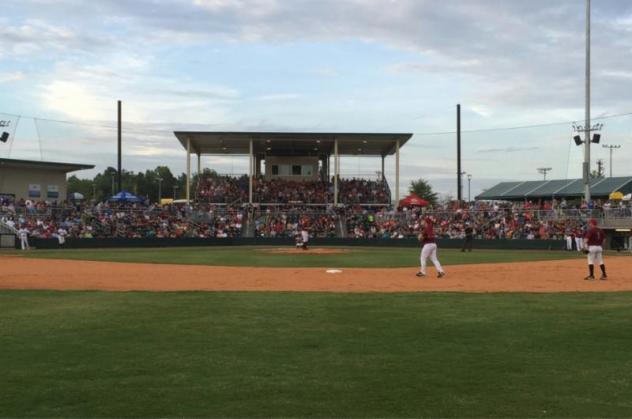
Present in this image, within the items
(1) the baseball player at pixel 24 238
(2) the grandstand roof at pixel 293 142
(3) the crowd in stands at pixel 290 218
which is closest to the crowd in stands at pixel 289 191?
(3) the crowd in stands at pixel 290 218

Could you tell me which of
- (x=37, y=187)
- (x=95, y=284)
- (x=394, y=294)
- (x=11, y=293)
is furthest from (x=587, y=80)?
(x=37, y=187)

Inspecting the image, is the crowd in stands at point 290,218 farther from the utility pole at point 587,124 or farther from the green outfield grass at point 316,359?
the green outfield grass at point 316,359

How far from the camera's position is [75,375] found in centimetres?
677

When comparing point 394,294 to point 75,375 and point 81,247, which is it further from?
point 81,247

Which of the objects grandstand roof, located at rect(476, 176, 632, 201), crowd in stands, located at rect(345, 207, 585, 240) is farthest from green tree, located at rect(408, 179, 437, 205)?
crowd in stands, located at rect(345, 207, 585, 240)

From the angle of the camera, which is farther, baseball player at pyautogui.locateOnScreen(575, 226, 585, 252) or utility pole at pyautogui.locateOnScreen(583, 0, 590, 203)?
utility pole at pyautogui.locateOnScreen(583, 0, 590, 203)

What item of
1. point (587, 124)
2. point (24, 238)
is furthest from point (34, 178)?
point (587, 124)

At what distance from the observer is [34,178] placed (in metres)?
56.3

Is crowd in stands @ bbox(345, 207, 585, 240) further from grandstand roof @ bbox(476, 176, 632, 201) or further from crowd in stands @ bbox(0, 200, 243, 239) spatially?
grandstand roof @ bbox(476, 176, 632, 201)

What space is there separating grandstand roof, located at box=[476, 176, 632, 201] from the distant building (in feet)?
162

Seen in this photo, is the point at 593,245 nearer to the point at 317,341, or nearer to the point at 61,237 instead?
the point at 317,341

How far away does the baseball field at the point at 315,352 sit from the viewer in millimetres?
5789

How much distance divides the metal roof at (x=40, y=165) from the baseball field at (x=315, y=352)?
138 ft

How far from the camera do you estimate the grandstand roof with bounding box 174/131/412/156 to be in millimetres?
54656
